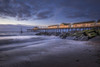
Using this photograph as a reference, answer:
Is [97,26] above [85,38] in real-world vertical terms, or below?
above

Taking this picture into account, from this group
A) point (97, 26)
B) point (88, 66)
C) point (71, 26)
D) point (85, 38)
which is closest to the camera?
point (88, 66)

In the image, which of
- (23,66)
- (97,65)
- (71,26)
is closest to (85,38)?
(97,65)

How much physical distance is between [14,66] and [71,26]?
3763 cm

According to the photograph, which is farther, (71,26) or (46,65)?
(71,26)

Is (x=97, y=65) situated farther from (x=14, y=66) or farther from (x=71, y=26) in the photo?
(x=71, y=26)

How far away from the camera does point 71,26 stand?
126 feet

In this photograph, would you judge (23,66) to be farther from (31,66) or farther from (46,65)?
(46,65)

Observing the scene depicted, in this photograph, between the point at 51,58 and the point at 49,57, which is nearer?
the point at 51,58

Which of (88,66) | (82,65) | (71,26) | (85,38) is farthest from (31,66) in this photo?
(71,26)

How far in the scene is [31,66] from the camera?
3.89 metres

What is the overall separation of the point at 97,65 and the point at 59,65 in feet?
6.99

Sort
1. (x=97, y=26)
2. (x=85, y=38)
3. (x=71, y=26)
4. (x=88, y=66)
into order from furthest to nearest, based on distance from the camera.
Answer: (x=71, y=26), (x=97, y=26), (x=85, y=38), (x=88, y=66)

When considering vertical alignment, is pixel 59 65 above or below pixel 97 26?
below

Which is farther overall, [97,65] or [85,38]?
[85,38]
